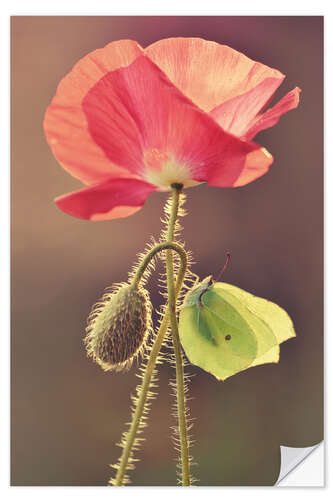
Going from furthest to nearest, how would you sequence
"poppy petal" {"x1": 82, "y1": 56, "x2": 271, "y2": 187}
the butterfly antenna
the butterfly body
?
the butterfly antenna
the butterfly body
"poppy petal" {"x1": 82, "y1": 56, "x2": 271, "y2": 187}

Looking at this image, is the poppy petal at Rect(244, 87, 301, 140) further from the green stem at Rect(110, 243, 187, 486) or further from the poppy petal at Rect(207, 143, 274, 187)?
the green stem at Rect(110, 243, 187, 486)

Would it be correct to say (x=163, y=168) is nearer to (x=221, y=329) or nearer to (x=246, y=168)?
(x=246, y=168)

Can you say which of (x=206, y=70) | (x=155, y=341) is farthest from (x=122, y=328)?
(x=206, y=70)

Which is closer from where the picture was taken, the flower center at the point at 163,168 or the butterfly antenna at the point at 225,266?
the flower center at the point at 163,168

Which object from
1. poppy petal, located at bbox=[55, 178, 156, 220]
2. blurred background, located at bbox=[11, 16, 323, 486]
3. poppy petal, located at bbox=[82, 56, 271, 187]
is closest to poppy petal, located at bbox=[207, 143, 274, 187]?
poppy petal, located at bbox=[82, 56, 271, 187]

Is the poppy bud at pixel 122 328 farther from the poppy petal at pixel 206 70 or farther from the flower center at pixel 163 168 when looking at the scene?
the poppy petal at pixel 206 70

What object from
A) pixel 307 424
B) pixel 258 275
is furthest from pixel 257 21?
pixel 307 424

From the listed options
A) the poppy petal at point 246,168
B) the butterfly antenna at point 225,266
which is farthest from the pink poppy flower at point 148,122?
the butterfly antenna at point 225,266
